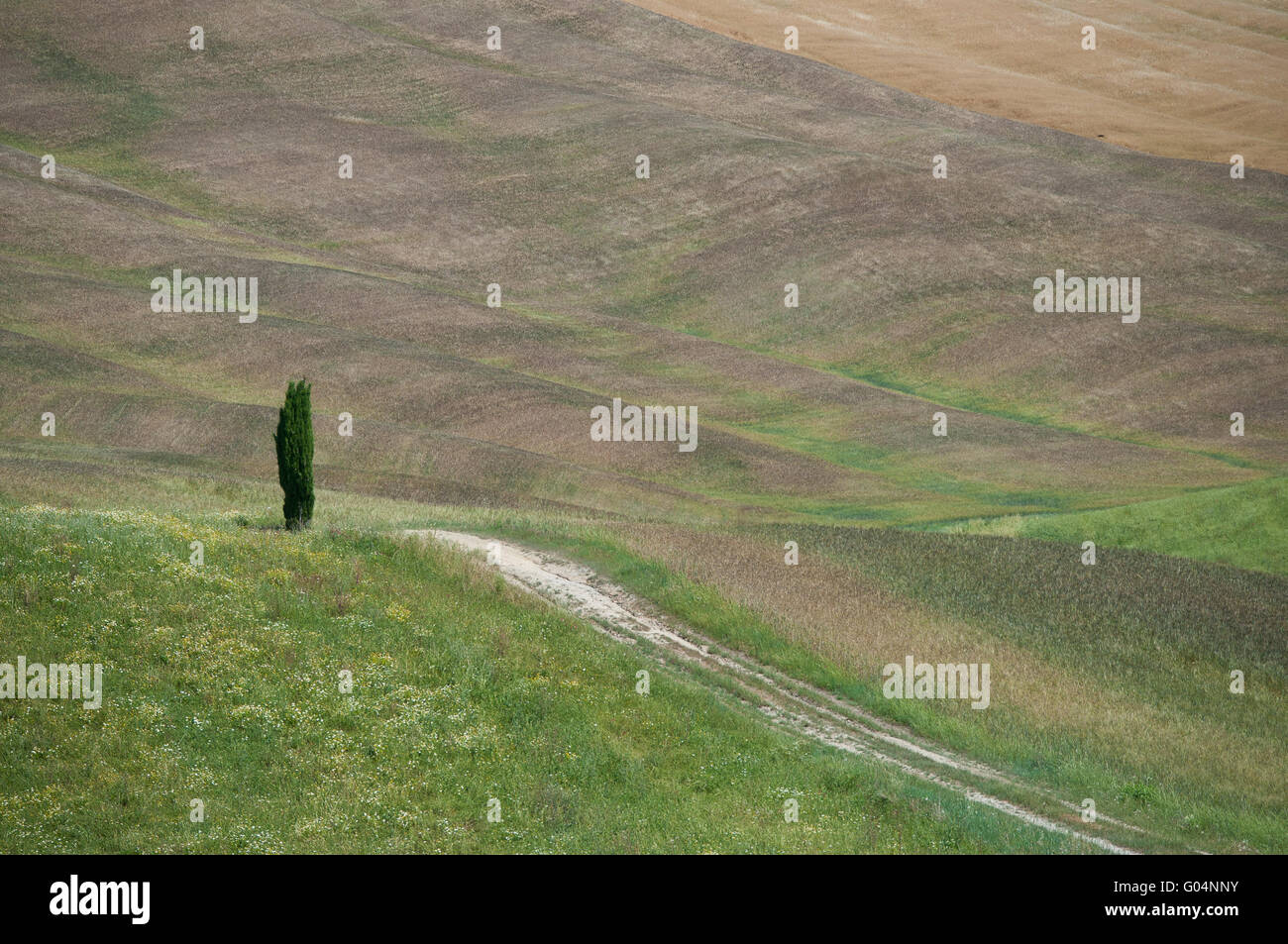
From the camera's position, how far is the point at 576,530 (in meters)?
33.1

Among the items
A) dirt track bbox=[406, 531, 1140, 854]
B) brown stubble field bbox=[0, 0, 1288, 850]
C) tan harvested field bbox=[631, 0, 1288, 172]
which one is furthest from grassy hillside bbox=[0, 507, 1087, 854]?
tan harvested field bbox=[631, 0, 1288, 172]

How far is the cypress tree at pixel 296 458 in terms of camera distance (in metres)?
28.2

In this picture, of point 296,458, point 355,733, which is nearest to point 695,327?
point 296,458

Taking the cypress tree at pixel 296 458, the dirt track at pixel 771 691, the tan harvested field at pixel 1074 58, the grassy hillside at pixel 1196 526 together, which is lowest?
the dirt track at pixel 771 691

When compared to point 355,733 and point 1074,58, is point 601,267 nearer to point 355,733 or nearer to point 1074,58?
point 355,733

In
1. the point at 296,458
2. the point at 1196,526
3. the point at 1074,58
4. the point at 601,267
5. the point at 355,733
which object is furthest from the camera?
the point at 1074,58

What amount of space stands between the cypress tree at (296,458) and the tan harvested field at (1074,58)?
94344mm

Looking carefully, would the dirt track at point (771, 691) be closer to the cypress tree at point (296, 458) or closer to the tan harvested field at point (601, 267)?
the cypress tree at point (296, 458)

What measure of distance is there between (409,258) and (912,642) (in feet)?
211

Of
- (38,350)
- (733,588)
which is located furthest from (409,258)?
(733,588)

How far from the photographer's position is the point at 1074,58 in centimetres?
13412

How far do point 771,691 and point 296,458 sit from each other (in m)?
11.5

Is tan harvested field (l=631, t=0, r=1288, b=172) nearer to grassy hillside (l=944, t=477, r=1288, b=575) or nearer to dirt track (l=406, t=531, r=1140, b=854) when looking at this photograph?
grassy hillside (l=944, t=477, r=1288, b=575)

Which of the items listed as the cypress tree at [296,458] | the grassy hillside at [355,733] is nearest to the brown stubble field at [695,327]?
the cypress tree at [296,458]
